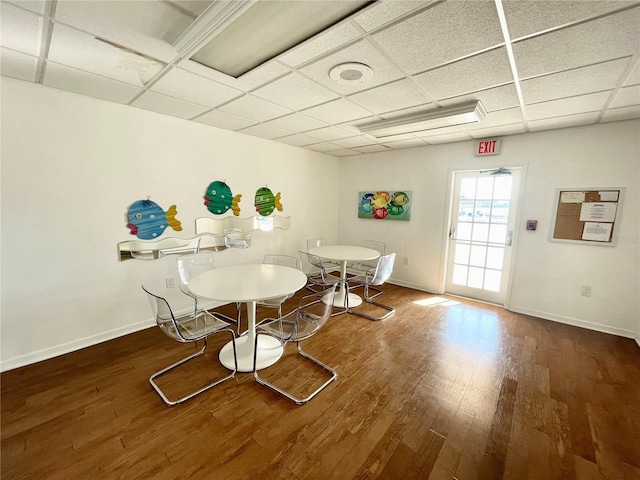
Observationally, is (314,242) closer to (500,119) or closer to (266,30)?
(500,119)

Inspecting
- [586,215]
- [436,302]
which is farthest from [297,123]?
[586,215]

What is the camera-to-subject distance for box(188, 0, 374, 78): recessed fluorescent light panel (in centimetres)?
129

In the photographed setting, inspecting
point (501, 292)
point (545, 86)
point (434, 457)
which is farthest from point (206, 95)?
point (501, 292)

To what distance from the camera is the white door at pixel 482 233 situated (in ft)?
12.0

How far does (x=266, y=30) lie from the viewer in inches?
58.0

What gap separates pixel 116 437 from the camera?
1.63 meters

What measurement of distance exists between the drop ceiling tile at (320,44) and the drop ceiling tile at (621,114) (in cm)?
286

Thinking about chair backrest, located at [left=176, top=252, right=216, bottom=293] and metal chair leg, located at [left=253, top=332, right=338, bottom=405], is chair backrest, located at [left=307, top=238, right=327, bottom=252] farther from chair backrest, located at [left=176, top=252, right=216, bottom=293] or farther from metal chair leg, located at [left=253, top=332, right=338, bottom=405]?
metal chair leg, located at [left=253, top=332, right=338, bottom=405]

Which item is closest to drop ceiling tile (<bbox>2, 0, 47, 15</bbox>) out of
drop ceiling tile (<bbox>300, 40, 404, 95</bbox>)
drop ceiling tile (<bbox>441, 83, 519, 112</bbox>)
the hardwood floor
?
drop ceiling tile (<bbox>300, 40, 404, 95</bbox>)

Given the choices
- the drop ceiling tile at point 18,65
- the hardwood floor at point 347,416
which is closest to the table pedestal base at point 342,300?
the hardwood floor at point 347,416

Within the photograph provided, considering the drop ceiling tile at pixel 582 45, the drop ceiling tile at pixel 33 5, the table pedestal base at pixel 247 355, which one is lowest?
the table pedestal base at pixel 247 355

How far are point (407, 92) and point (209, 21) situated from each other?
159 centimetres

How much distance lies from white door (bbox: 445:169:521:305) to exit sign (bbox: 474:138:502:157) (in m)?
0.29

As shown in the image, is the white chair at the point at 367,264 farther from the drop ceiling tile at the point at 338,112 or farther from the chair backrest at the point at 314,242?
the drop ceiling tile at the point at 338,112
